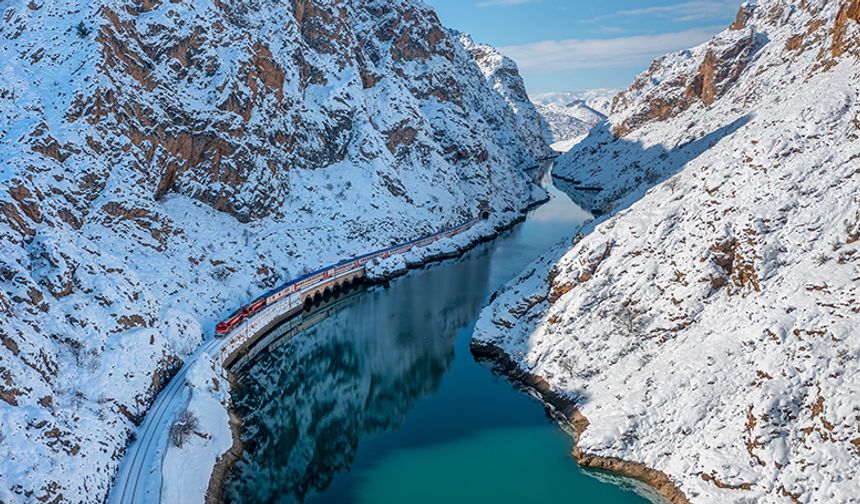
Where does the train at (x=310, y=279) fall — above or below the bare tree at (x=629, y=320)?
above

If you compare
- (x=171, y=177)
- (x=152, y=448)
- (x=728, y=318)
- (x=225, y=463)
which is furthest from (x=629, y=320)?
(x=171, y=177)

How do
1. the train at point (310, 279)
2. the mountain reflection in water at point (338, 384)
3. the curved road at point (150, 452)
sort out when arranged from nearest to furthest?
the curved road at point (150, 452)
the mountain reflection in water at point (338, 384)
the train at point (310, 279)

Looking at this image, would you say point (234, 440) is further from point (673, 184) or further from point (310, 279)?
point (673, 184)

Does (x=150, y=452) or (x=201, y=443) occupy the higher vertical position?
(x=150, y=452)

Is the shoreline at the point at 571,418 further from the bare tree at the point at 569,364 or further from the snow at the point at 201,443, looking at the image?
the snow at the point at 201,443

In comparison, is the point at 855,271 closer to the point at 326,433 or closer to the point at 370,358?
the point at 326,433

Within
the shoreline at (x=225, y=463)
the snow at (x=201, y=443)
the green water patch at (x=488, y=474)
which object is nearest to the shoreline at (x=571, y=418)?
the green water patch at (x=488, y=474)

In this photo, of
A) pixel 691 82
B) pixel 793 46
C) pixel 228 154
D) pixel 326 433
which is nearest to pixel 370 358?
pixel 326 433
